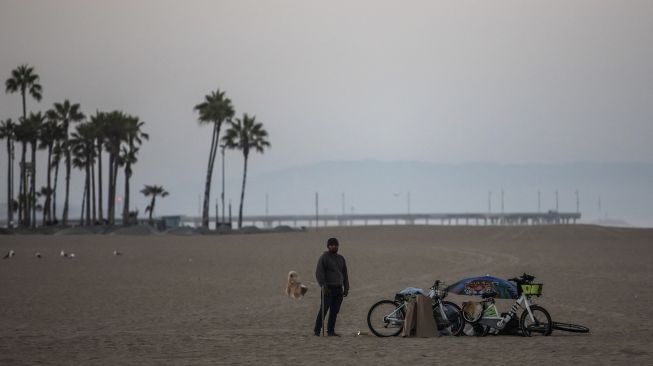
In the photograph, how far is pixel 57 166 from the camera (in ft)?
488

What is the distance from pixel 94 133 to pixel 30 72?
36.0 ft

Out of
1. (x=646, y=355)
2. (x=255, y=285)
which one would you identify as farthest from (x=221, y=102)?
(x=646, y=355)

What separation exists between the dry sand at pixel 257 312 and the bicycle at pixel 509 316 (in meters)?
0.29

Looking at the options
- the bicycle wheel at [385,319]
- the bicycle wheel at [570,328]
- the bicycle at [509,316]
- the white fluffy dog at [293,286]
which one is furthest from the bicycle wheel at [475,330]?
the white fluffy dog at [293,286]

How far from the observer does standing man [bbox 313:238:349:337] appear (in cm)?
1695

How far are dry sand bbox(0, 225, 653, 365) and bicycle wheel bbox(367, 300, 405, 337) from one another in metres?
0.50

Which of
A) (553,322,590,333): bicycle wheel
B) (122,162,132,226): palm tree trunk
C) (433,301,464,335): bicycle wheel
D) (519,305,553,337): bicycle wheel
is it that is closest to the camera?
(519,305,553,337): bicycle wheel

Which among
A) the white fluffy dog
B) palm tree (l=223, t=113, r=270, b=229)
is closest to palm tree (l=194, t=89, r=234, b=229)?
palm tree (l=223, t=113, r=270, b=229)

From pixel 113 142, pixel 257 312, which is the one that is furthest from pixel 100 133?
pixel 257 312

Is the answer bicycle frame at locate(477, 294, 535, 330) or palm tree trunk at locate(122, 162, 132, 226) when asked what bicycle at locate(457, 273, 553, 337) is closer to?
bicycle frame at locate(477, 294, 535, 330)

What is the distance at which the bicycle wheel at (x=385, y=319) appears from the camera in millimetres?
17125

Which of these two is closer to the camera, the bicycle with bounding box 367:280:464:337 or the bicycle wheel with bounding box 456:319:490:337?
the bicycle wheel with bounding box 456:319:490:337

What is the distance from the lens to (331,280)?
669 inches

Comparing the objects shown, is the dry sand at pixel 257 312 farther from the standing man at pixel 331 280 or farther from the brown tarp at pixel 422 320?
the standing man at pixel 331 280
